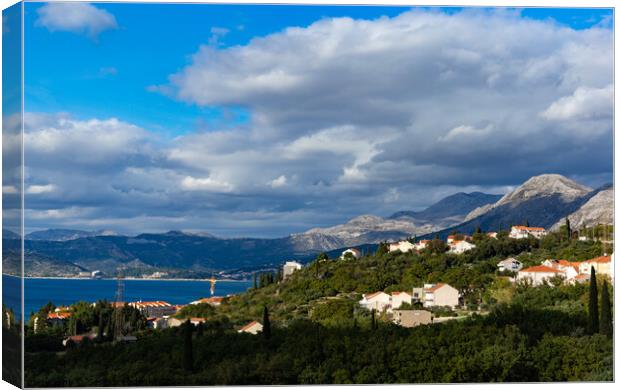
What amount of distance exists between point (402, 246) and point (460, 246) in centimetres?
115

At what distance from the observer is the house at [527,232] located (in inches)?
655

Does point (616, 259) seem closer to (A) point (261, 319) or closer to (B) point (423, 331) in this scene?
(B) point (423, 331)

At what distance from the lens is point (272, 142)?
13.9 meters

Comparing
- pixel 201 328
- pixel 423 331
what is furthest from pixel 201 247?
pixel 423 331

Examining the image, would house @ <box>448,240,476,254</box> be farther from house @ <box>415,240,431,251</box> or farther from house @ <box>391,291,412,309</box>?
house @ <box>391,291,412,309</box>

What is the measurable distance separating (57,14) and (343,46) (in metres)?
4.40

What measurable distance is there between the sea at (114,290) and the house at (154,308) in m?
0.08

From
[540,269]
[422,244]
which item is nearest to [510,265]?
[540,269]

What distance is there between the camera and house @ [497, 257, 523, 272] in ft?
50.9

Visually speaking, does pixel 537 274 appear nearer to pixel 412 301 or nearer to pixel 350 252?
pixel 412 301

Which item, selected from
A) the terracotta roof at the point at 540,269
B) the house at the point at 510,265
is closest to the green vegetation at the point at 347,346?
the terracotta roof at the point at 540,269

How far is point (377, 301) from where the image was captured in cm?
1434

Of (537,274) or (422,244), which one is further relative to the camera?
(422,244)

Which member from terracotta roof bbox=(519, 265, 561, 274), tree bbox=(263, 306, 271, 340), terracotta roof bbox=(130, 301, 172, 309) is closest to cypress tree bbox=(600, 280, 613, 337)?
terracotta roof bbox=(519, 265, 561, 274)
